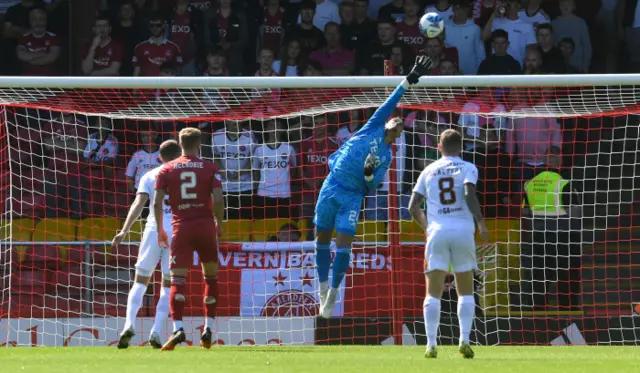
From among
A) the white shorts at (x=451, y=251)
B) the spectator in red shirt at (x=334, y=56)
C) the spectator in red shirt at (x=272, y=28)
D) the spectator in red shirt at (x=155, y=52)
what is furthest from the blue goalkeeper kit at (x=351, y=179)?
the spectator in red shirt at (x=155, y=52)

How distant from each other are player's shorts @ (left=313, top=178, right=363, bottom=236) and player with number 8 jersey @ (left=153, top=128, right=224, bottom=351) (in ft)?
3.80

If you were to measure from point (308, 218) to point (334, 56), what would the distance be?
3588 mm

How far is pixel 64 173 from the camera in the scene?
1617 centimetres

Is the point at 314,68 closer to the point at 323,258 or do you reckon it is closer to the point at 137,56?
the point at 137,56

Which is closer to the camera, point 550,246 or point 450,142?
point 450,142

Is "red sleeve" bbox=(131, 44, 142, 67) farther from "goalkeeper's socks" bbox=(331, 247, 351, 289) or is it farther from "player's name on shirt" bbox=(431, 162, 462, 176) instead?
"player's name on shirt" bbox=(431, 162, 462, 176)

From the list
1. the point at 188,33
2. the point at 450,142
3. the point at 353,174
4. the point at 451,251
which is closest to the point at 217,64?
the point at 188,33

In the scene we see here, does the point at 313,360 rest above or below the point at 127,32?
below

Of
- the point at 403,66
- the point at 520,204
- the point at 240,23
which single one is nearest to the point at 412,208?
the point at 520,204

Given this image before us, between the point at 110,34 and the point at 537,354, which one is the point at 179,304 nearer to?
the point at 537,354

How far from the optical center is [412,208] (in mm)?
10781

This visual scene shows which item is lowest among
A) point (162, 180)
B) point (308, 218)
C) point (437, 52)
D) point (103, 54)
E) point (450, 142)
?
point (308, 218)

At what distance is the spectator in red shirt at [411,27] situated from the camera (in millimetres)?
18797

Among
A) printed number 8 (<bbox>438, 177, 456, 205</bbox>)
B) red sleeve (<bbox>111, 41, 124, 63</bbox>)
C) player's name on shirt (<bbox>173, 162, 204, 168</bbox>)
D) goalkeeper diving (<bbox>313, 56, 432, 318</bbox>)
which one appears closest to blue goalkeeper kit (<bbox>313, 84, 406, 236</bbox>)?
goalkeeper diving (<bbox>313, 56, 432, 318</bbox>)
